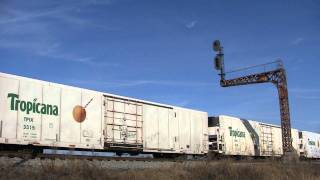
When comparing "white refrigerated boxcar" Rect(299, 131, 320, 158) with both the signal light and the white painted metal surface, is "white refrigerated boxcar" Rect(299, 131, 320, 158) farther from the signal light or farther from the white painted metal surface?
the white painted metal surface

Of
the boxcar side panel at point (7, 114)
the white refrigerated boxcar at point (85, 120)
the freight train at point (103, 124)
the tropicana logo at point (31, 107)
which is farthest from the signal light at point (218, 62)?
the boxcar side panel at point (7, 114)

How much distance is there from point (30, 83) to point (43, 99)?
2.86 ft

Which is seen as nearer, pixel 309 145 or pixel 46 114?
pixel 46 114

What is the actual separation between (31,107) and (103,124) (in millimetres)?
4199

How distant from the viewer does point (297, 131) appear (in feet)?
137

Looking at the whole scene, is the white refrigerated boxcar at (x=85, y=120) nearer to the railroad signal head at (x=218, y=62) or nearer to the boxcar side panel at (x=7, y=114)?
the boxcar side panel at (x=7, y=114)

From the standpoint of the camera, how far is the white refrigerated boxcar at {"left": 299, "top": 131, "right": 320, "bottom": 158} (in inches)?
1674

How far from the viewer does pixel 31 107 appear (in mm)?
17297

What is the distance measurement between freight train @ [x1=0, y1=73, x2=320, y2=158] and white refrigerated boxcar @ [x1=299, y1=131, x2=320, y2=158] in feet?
42.1

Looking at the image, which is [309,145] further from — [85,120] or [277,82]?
[85,120]

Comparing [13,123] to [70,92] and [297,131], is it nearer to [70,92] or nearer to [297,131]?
[70,92]

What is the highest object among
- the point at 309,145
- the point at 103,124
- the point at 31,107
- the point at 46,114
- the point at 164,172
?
the point at 31,107

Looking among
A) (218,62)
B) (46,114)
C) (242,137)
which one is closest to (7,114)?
(46,114)

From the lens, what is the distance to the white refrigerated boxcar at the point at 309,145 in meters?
42.5
